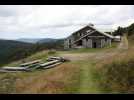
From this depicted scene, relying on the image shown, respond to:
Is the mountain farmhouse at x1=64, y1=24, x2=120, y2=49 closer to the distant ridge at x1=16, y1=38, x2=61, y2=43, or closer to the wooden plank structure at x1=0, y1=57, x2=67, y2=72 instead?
the distant ridge at x1=16, y1=38, x2=61, y2=43

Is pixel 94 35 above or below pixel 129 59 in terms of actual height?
above

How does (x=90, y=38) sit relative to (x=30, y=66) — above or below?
above

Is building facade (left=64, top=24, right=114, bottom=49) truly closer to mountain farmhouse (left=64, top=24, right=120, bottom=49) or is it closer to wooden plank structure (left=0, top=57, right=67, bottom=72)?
mountain farmhouse (left=64, top=24, right=120, bottom=49)

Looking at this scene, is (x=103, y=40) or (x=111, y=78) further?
(x=103, y=40)

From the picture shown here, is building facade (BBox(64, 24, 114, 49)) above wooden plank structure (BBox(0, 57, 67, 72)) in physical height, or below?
above

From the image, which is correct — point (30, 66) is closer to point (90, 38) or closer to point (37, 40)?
point (37, 40)

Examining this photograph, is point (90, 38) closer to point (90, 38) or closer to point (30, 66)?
point (90, 38)

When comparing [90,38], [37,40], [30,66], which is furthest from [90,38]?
[30,66]

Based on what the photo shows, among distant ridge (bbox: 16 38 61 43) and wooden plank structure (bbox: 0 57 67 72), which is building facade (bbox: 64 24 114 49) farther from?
wooden plank structure (bbox: 0 57 67 72)

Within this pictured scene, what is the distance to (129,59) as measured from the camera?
2127 mm

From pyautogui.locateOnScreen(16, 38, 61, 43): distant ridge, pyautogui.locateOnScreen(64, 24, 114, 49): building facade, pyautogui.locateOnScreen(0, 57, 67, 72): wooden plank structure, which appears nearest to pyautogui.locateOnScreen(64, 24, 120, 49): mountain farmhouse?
pyautogui.locateOnScreen(64, 24, 114, 49): building facade

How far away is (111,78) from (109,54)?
0.75 ft

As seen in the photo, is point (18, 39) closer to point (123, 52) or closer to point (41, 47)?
point (41, 47)

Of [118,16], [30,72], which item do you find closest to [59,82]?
[30,72]
